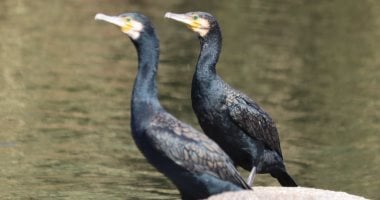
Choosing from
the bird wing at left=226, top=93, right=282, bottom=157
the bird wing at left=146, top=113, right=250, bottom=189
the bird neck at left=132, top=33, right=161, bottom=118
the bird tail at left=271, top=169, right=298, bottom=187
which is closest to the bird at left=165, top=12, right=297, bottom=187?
the bird wing at left=226, top=93, right=282, bottom=157

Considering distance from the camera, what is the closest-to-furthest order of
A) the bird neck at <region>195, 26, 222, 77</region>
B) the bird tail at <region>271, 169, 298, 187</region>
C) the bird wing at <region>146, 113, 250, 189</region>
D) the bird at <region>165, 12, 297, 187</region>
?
the bird wing at <region>146, 113, 250, 189</region> → the bird at <region>165, 12, 297, 187</region> → the bird neck at <region>195, 26, 222, 77</region> → the bird tail at <region>271, 169, 298, 187</region>

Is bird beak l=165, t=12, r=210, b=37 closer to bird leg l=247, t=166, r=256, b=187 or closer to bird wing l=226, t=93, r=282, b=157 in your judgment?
bird wing l=226, t=93, r=282, b=157

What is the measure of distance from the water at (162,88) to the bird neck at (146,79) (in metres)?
4.32

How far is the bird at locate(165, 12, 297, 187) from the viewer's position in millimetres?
12258

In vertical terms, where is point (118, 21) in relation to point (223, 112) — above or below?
above

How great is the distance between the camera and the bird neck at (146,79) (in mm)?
10914

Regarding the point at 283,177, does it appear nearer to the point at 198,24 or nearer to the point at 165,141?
the point at 198,24

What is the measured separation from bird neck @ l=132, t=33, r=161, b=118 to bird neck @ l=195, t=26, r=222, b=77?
1319mm

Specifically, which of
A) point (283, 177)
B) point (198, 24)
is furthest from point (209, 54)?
point (283, 177)

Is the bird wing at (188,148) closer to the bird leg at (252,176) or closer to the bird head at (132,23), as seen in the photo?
the bird head at (132,23)

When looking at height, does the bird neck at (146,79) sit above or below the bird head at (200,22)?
below

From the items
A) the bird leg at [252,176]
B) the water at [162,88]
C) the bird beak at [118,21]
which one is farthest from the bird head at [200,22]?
the water at [162,88]

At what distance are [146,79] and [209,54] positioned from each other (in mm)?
1581

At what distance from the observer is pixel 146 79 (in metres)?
11.0
